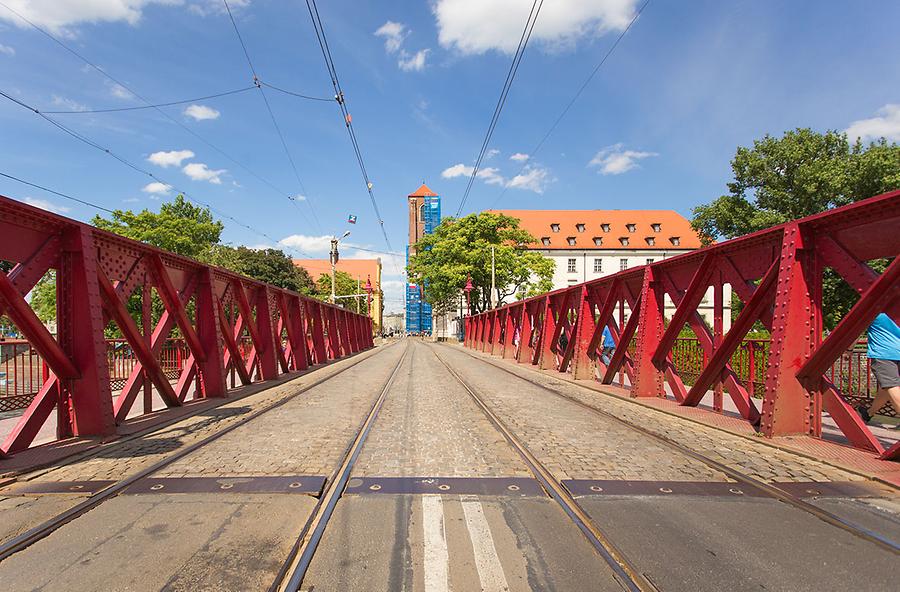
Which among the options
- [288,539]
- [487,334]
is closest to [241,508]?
[288,539]

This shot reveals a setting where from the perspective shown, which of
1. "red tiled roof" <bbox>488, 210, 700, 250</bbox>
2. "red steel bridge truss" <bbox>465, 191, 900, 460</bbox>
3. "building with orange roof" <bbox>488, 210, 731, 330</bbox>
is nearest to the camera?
"red steel bridge truss" <bbox>465, 191, 900, 460</bbox>

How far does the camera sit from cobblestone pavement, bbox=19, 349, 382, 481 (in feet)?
13.7

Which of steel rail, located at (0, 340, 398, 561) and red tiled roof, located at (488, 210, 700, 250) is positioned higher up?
red tiled roof, located at (488, 210, 700, 250)

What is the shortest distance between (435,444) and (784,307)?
4026 mm

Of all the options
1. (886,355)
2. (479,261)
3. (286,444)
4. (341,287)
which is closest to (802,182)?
(479,261)

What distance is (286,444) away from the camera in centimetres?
534

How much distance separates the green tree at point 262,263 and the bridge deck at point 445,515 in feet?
141

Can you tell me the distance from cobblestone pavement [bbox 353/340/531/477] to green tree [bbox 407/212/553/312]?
126 feet

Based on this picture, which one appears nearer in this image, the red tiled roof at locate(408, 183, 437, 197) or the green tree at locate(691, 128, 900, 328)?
the green tree at locate(691, 128, 900, 328)

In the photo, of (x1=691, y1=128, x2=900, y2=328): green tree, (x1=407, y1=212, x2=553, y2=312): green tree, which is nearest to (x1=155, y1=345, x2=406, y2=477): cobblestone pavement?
(x1=691, y1=128, x2=900, y2=328): green tree

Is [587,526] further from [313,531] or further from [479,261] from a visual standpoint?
[479,261]

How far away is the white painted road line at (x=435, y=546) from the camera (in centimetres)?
244

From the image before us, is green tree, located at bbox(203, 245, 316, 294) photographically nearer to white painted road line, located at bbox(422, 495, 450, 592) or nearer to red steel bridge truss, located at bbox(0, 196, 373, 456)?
red steel bridge truss, located at bbox(0, 196, 373, 456)

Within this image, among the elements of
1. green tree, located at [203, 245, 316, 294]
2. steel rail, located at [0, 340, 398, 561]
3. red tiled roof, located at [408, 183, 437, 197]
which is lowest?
steel rail, located at [0, 340, 398, 561]
